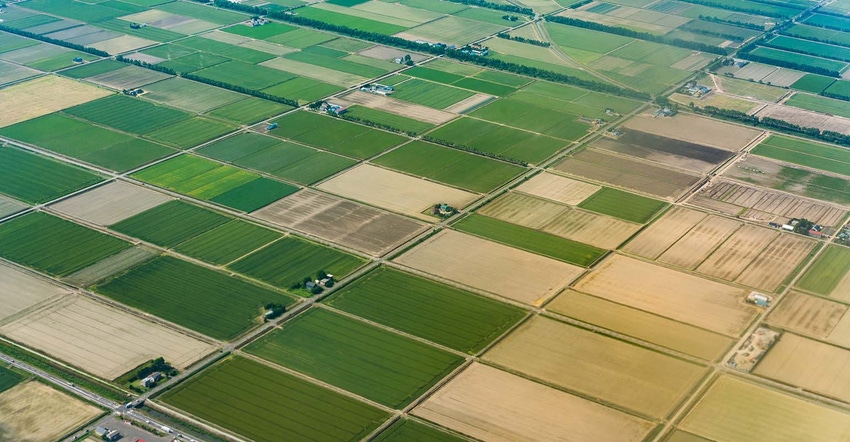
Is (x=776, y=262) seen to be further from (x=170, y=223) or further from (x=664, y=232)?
(x=170, y=223)

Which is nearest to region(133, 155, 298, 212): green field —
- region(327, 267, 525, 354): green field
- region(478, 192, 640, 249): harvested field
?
region(327, 267, 525, 354): green field

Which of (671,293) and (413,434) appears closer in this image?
(413,434)

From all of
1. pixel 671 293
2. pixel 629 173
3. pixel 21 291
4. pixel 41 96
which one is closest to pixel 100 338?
pixel 21 291

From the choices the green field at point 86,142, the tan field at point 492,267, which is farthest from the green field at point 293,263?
the green field at point 86,142

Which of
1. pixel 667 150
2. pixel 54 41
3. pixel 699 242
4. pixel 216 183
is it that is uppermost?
pixel 667 150

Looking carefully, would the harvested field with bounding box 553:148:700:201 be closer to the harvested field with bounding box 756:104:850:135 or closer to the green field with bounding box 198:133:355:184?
the harvested field with bounding box 756:104:850:135

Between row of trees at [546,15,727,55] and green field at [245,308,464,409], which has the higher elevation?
row of trees at [546,15,727,55]

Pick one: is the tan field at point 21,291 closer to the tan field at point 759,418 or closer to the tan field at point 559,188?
the tan field at point 559,188
